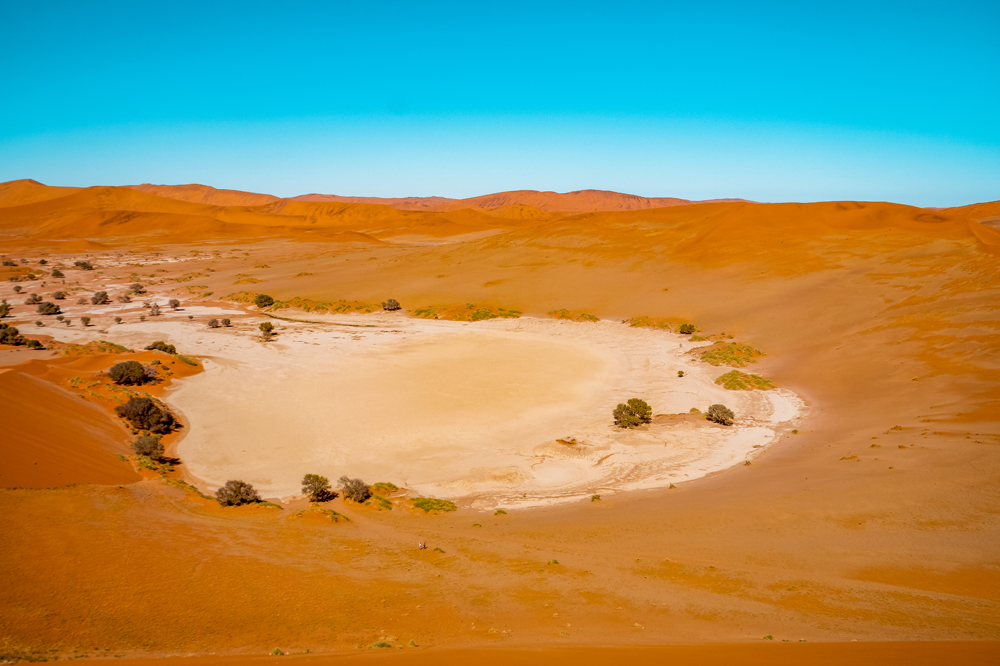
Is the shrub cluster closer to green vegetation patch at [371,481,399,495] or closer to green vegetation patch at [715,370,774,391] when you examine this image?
green vegetation patch at [371,481,399,495]

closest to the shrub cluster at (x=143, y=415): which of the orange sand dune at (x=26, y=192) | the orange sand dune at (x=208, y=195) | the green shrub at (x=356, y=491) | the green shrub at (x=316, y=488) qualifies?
the green shrub at (x=316, y=488)

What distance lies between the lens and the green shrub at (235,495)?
11.1m

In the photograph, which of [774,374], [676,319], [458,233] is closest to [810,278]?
[676,319]

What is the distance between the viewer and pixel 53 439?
1193 centimetres

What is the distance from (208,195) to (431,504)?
564 feet

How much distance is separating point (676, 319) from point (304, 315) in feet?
78.8

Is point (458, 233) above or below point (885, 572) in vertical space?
above

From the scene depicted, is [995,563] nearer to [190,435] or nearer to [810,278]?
[190,435]

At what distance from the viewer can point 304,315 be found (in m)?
36.9

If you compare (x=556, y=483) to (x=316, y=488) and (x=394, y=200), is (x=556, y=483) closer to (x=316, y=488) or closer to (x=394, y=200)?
(x=316, y=488)

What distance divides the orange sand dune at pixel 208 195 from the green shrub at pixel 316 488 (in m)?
156

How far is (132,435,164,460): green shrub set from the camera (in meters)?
13.6

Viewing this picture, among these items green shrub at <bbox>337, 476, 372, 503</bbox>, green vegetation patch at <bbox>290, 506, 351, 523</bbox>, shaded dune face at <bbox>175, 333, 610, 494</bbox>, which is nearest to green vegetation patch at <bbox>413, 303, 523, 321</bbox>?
shaded dune face at <bbox>175, 333, 610, 494</bbox>

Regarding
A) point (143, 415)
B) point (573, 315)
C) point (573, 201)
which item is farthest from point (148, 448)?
point (573, 201)
